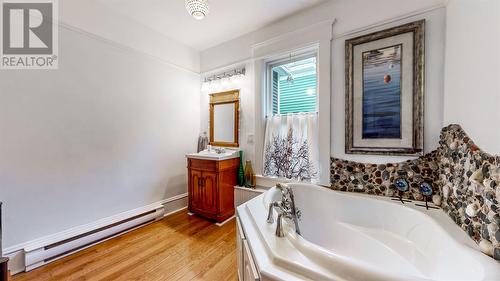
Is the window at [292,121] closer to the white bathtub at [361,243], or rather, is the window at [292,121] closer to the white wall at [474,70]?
the white bathtub at [361,243]

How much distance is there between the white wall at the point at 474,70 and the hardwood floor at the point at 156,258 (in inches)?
76.1

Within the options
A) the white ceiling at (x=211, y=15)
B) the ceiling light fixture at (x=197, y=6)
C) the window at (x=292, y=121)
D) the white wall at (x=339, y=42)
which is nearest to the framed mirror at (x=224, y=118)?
the white wall at (x=339, y=42)

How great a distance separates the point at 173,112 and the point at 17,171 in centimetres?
167

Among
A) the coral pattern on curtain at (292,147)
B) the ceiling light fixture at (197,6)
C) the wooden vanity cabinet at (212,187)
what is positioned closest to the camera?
the ceiling light fixture at (197,6)

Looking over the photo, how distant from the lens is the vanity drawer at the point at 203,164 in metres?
2.42

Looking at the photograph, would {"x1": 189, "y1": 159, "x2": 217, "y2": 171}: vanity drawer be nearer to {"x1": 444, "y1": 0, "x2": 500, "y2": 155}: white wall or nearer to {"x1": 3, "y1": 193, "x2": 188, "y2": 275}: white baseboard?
{"x1": 3, "y1": 193, "x2": 188, "y2": 275}: white baseboard

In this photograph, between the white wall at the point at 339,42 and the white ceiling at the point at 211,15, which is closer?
the white wall at the point at 339,42

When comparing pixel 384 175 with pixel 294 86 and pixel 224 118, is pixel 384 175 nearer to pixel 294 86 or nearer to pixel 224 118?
pixel 294 86

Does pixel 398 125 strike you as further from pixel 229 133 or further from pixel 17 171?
pixel 17 171

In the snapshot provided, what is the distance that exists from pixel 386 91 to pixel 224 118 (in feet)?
6.78

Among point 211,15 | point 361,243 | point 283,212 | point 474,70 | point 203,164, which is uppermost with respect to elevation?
point 211,15

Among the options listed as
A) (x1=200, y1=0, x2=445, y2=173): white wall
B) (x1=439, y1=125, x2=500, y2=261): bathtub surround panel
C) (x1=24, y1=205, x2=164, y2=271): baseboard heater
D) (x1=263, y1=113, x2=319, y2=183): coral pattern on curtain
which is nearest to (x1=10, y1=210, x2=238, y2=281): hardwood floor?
(x1=24, y1=205, x2=164, y2=271): baseboard heater

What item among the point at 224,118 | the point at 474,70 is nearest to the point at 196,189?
the point at 224,118

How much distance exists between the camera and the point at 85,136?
6.57ft
